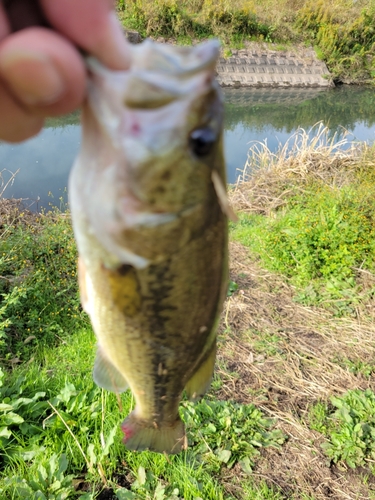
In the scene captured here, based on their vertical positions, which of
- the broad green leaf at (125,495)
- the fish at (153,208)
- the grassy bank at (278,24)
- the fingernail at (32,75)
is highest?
the fingernail at (32,75)

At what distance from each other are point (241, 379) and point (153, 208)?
3.60 metres

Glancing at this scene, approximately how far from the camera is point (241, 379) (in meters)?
4.29

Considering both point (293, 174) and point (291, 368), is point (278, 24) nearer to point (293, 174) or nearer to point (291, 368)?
point (293, 174)

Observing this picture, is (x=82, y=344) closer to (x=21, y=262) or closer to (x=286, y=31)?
(x=21, y=262)

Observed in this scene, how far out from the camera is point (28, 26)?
36.8 inches

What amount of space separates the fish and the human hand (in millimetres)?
53

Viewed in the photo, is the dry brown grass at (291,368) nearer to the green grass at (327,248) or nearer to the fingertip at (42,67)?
the green grass at (327,248)

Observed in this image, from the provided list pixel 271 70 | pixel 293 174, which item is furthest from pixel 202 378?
pixel 271 70

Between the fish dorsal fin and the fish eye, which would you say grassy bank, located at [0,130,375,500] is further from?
the fish eye

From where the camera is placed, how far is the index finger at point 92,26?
0.87 m

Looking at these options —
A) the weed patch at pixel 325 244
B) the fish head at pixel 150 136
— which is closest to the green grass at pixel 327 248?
the weed patch at pixel 325 244

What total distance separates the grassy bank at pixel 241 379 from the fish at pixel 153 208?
1107 millimetres

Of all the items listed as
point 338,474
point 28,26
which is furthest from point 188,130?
point 338,474

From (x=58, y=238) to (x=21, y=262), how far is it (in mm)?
784
